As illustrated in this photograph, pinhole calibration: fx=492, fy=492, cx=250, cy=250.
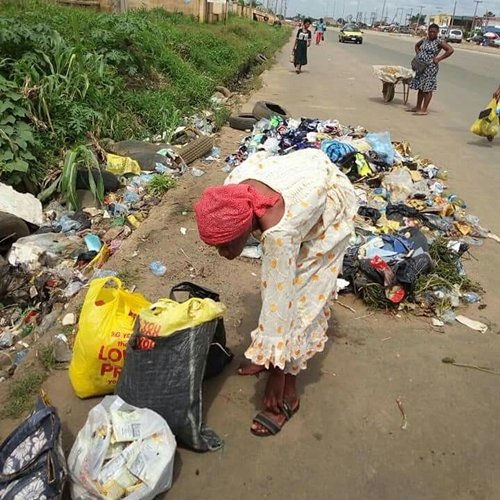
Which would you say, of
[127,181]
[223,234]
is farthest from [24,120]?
[223,234]

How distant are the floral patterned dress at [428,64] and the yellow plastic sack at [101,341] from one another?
9.34m

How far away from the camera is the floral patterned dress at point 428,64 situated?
986 centimetres

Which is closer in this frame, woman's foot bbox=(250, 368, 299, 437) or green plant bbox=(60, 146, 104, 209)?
woman's foot bbox=(250, 368, 299, 437)

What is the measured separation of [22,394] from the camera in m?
2.68

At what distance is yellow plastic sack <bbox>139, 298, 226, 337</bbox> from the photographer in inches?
86.7

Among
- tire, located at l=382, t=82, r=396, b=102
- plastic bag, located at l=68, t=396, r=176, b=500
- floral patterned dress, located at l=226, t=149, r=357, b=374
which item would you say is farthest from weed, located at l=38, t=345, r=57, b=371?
tire, located at l=382, t=82, r=396, b=102

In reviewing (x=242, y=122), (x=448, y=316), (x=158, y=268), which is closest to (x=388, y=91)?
(x=242, y=122)

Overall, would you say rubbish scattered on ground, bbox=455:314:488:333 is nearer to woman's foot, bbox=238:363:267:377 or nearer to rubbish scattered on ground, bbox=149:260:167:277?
woman's foot, bbox=238:363:267:377

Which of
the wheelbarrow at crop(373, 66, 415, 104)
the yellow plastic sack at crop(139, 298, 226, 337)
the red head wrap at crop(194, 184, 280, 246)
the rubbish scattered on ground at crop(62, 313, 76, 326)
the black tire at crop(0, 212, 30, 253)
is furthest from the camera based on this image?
the wheelbarrow at crop(373, 66, 415, 104)

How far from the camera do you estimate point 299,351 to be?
2.33 metres

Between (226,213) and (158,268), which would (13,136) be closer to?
(158,268)

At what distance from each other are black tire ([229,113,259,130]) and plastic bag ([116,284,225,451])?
652 centimetres

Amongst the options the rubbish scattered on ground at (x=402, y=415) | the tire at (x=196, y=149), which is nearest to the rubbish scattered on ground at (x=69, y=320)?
the rubbish scattered on ground at (x=402, y=415)

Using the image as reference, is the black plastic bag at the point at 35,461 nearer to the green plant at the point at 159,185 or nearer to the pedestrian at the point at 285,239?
the pedestrian at the point at 285,239
